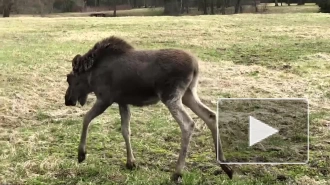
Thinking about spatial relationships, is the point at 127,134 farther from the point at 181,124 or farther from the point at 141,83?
the point at 181,124

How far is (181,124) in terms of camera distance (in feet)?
17.2

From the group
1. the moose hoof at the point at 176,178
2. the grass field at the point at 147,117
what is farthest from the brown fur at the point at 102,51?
the moose hoof at the point at 176,178

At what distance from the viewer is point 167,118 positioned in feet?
26.8

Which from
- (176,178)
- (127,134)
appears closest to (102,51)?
(127,134)

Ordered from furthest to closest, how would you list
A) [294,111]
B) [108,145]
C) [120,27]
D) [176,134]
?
[120,27]
[294,111]
[176,134]
[108,145]

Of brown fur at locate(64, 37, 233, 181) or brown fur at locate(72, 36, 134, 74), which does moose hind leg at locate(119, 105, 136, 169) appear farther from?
brown fur at locate(72, 36, 134, 74)

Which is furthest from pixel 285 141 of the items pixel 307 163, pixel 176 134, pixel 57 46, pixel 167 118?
pixel 57 46

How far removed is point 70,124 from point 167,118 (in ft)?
5.46

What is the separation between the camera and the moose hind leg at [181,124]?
17.1 feet

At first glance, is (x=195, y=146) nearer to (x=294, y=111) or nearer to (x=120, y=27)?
(x=294, y=111)

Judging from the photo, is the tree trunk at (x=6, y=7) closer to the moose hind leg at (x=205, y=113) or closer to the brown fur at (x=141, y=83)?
the brown fur at (x=141, y=83)
